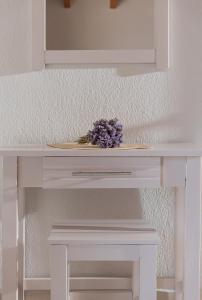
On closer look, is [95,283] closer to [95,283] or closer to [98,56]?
[95,283]

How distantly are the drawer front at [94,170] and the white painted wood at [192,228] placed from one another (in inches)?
4.6

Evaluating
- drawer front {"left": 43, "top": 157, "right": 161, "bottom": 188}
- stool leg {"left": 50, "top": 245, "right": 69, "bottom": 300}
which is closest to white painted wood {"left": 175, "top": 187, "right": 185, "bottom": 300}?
drawer front {"left": 43, "top": 157, "right": 161, "bottom": 188}

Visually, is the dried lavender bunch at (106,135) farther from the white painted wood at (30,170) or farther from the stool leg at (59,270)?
the stool leg at (59,270)

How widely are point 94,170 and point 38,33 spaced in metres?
0.64

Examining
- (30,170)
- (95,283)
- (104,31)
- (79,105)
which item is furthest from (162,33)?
(95,283)

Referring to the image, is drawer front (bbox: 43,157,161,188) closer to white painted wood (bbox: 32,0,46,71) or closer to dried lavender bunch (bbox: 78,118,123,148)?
dried lavender bunch (bbox: 78,118,123,148)

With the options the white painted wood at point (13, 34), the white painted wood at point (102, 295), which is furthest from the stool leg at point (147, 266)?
the white painted wood at point (13, 34)

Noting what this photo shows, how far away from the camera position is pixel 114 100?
244 cm

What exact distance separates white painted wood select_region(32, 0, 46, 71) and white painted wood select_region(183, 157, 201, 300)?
0.73 m

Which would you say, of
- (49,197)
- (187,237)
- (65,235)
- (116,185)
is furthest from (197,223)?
(49,197)

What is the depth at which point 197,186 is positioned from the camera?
2084mm

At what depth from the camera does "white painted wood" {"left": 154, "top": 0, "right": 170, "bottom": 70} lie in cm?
236

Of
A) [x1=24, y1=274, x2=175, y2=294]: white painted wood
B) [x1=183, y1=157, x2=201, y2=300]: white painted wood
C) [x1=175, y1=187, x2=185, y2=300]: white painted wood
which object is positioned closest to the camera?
[x1=183, y1=157, x2=201, y2=300]: white painted wood

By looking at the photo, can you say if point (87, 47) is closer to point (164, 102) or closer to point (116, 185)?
point (164, 102)
